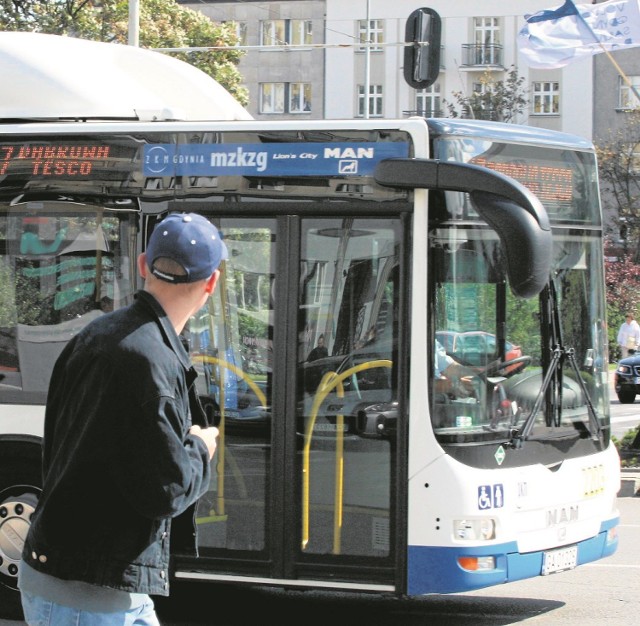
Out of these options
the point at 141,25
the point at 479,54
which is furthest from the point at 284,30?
the point at 141,25

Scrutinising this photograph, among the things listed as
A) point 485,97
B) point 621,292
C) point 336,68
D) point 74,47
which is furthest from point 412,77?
point 336,68

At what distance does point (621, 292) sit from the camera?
39.0m

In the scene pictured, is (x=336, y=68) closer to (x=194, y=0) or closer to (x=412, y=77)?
(x=194, y=0)

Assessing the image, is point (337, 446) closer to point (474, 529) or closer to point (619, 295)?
point (474, 529)

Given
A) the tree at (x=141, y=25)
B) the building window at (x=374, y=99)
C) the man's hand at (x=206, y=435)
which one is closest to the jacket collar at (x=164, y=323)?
the man's hand at (x=206, y=435)

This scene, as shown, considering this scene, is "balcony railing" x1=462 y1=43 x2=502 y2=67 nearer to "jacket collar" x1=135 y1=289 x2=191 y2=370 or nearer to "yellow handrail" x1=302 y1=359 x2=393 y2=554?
"yellow handrail" x1=302 y1=359 x2=393 y2=554

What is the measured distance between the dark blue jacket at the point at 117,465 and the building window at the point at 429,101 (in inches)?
2324

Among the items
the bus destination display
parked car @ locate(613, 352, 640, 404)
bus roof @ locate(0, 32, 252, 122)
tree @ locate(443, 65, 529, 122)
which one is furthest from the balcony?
the bus destination display

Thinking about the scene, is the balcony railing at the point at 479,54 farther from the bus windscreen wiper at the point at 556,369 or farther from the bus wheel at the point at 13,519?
the bus wheel at the point at 13,519

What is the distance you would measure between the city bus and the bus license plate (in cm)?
1

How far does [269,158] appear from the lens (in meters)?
7.01

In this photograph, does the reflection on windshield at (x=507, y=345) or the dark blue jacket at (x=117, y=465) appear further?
the reflection on windshield at (x=507, y=345)

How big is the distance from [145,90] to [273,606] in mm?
3383

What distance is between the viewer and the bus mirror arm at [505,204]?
18.8 feet
